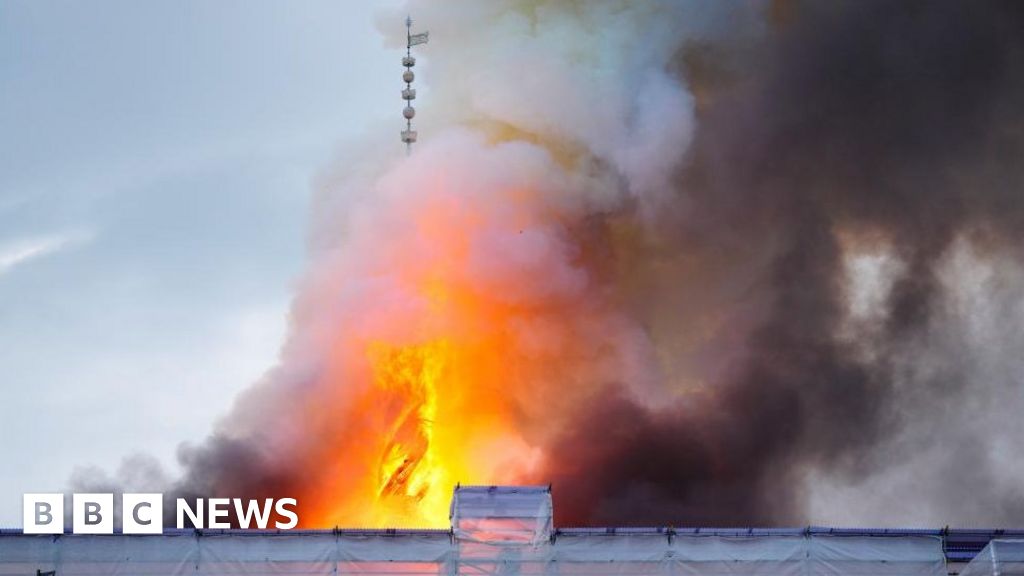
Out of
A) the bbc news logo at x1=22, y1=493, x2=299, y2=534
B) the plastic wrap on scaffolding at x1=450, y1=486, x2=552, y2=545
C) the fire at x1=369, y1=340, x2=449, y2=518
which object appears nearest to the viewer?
the bbc news logo at x1=22, y1=493, x2=299, y2=534

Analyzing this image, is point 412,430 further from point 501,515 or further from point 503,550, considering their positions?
point 503,550

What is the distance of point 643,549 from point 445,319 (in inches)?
1217

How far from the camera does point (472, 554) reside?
84.5 m

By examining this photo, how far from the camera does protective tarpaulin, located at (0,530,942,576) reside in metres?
83.8

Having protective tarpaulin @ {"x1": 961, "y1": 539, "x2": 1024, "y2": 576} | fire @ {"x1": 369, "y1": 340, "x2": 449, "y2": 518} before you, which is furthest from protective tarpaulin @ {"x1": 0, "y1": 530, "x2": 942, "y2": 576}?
fire @ {"x1": 369, "y1": 340, "x2": 449, "y2": 518}

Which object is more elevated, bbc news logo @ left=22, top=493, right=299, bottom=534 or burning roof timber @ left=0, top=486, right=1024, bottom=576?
bbc news logo @ left=22, top=493, right=299, bottom=534

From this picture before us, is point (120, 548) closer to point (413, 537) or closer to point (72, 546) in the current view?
point (72, 546)

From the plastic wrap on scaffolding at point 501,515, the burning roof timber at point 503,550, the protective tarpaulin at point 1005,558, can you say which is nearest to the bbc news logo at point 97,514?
the burning roof timber at point 503,550

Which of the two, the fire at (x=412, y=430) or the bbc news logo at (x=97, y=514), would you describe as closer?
the bbc news logo at (x=97, y=514)

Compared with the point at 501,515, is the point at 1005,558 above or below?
below

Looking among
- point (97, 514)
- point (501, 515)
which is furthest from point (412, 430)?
point (97, 514)

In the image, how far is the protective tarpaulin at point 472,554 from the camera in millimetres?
83812

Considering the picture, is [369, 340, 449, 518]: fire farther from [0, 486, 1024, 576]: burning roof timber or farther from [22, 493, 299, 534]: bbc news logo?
[22, 493, 299, 534]: bbc news logo

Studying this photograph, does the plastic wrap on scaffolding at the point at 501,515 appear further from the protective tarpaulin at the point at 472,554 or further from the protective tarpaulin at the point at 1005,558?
the protective tarpaulin at the point at 1005,558
